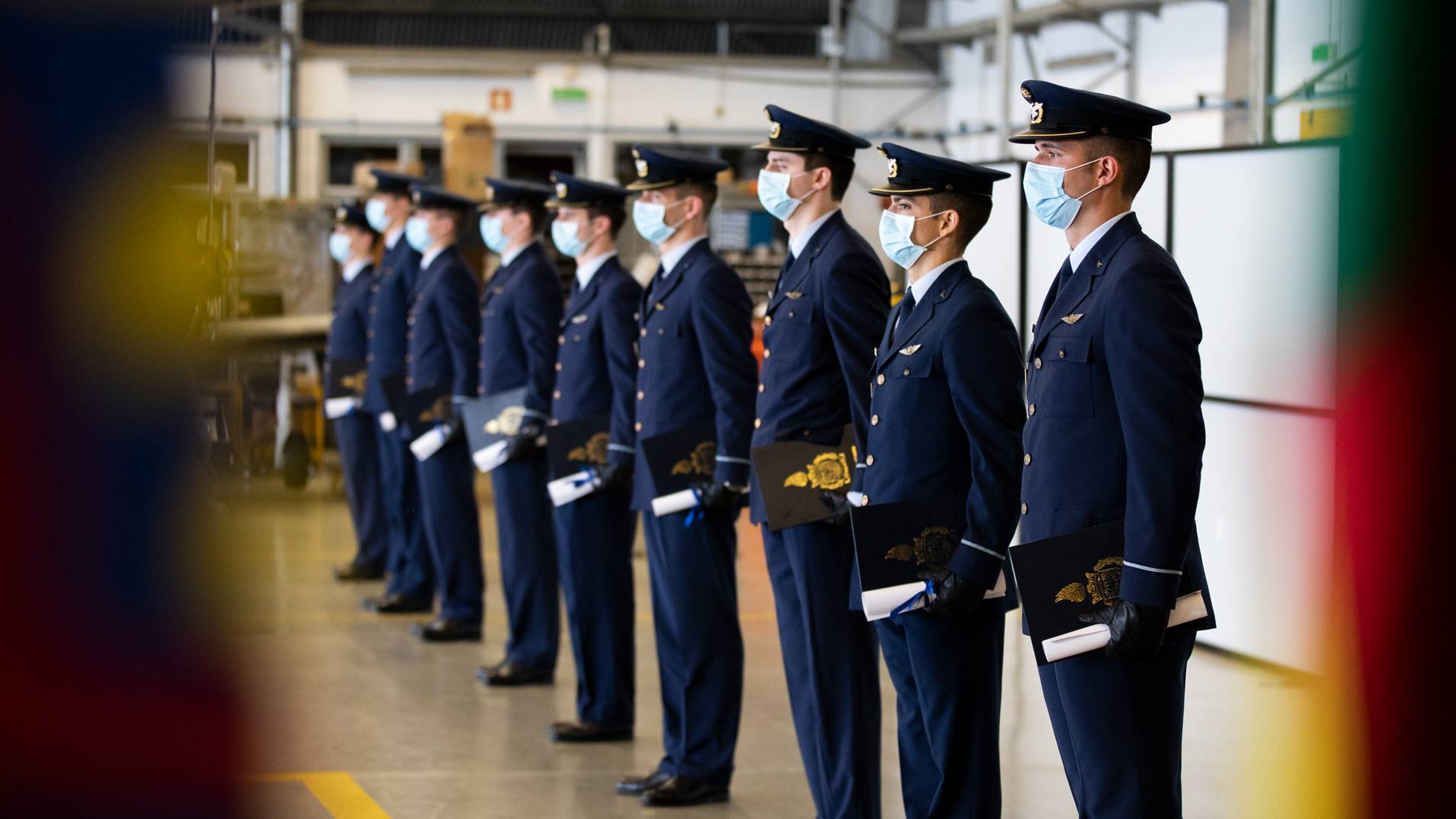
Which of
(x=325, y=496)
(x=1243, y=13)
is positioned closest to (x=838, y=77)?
(x=1243, y=13)

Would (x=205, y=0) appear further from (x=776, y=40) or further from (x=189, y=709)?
(x=776, y=40)

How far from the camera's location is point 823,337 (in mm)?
3564

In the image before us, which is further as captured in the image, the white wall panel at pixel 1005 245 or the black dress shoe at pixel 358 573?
the black dress shoe at pixel 358 573

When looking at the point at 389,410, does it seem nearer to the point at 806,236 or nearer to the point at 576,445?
the point at 576,445

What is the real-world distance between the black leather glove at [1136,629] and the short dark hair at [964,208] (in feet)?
3.36

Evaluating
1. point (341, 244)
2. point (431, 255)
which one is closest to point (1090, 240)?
point (431, 255)

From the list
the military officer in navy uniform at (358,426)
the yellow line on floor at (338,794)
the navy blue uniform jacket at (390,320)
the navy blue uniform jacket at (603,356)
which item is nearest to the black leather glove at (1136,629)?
the yellow line on floor at (338,794)

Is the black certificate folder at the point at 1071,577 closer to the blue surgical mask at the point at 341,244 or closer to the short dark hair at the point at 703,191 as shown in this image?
the short dark hair at the point at 703,191

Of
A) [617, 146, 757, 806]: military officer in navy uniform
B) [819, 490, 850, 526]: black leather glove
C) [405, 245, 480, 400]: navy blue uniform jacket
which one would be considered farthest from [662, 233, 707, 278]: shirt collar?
[405, 245, 480, 400]: navy blue uniform jacket

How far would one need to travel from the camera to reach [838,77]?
16969 mm

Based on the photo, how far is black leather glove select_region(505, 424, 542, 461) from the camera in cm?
541

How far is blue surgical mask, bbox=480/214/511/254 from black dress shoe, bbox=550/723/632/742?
1849 mm

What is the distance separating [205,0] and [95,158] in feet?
0.35

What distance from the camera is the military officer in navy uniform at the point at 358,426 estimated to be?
7.62 m
